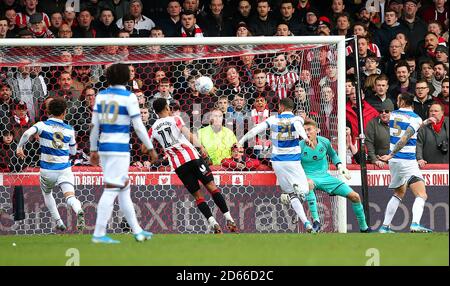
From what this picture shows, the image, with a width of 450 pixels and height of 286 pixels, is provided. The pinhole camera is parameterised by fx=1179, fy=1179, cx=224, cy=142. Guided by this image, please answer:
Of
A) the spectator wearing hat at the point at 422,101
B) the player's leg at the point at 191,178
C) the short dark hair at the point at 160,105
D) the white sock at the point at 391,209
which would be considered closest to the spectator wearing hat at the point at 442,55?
the spectator wearing hat at the point at 422,101

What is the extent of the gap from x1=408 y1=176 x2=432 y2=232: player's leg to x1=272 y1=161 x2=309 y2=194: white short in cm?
134

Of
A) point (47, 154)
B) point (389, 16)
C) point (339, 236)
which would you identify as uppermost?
point (389, 16)

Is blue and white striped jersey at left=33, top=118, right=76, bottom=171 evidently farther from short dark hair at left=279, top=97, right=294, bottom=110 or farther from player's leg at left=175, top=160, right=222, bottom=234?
short dark hair at left=279, top=97, right=294, bottom=110

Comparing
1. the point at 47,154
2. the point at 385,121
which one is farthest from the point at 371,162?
the point at 47,154

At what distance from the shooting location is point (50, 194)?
14336 millimetres

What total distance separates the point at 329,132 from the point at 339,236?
283cm

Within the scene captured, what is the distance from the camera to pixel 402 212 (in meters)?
16.3

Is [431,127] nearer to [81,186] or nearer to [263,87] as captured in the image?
[263,87]

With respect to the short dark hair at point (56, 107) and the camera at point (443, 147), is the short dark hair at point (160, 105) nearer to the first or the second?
the short dark hair at point (56, 107)

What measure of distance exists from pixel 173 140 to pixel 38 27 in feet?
13.0

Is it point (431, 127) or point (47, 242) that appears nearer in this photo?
point (47, 242)

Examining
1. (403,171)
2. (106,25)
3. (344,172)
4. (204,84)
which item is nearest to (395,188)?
(403,171)

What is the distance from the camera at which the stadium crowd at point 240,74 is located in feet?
50.9

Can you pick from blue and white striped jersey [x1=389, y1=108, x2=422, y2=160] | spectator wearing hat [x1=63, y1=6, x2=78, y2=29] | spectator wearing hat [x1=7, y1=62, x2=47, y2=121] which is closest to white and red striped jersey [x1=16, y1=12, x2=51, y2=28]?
spectator wearing hat [x1=63, y1=6, x2=78, y2=29]
